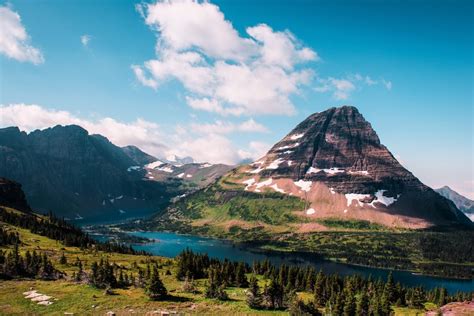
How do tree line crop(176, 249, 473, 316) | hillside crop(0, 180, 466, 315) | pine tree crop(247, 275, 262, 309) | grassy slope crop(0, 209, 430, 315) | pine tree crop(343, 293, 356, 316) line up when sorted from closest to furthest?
grassy slope crop(0, 209, 430, 315) < hillside crop(0, 180, 466, 315) < pine tree crop(343, 293, 356, 316) < pine tree crop(247, 275, 262, 309) < tree line crop(176, 249, 473, 316)

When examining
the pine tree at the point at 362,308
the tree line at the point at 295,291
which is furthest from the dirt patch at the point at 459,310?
the pine tree at the point at 362,308

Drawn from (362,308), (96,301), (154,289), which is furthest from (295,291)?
(96,301)

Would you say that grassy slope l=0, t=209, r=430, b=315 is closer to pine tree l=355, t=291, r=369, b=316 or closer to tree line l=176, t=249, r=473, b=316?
tree line l=176, t=249, r=473, b=316

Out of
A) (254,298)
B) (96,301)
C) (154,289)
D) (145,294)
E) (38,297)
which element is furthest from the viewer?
(254,298)

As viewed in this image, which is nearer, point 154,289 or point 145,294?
point 154,289

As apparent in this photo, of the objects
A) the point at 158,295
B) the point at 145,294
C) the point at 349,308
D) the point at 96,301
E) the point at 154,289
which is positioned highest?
the point at 154,289

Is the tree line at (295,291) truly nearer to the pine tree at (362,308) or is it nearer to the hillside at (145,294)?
the pine tree at (362,308)

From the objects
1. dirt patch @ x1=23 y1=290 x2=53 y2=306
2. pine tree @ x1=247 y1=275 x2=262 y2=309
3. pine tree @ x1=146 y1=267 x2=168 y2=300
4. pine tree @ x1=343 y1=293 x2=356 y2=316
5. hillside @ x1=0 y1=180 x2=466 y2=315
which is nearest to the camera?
hillside @ x1=0 y1=180 x2=466 y2=315

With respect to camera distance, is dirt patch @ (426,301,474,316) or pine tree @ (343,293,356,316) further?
pine tree @ (343,293,356,316)

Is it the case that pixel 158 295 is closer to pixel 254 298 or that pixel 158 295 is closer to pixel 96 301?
pixel 96 301

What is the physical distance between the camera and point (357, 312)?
3755 inches

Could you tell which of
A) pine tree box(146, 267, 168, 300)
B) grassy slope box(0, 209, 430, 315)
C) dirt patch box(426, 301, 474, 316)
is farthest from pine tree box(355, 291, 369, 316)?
pine tree box(146, 267, 168, 300)

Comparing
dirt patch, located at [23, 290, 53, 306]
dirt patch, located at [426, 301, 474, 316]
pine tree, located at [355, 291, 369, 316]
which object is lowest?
dirt patch, located at [23, 290, 53, 306]

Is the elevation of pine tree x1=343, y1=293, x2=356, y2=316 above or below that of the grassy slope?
above
